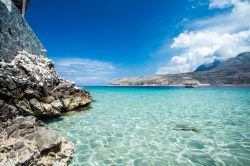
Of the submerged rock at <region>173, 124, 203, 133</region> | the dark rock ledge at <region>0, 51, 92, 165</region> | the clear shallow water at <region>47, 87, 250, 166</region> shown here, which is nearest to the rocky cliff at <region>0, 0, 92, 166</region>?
the dark rock ledge at <region>0, 51, 92, 165</region>

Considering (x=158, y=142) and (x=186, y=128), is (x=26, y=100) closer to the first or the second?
(x=158, y=142)

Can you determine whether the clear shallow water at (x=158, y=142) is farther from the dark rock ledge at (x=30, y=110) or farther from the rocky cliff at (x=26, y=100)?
the rocky cliff at (x=26, y=100)

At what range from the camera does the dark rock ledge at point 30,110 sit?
7.57m

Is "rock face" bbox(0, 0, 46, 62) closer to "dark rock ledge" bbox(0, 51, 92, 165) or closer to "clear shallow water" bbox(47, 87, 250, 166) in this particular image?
"dark rock ledge" bbox(0, 51, 92, 165)

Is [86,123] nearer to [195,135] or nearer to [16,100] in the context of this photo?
[16,100]

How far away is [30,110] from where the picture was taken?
14742mm

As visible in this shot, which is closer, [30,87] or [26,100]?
[26,100]

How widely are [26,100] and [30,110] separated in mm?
779

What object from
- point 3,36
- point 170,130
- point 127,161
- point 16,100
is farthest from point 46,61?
point 127,161

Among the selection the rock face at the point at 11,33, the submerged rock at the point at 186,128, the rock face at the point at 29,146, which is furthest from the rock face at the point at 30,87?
the submerged rock at the point at 186,128

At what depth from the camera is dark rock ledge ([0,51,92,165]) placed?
7.57m

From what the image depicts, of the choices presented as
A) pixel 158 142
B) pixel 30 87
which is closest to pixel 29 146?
pixel 158 142

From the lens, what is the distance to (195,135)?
1266 centimetres

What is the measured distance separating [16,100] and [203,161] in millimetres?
11969
